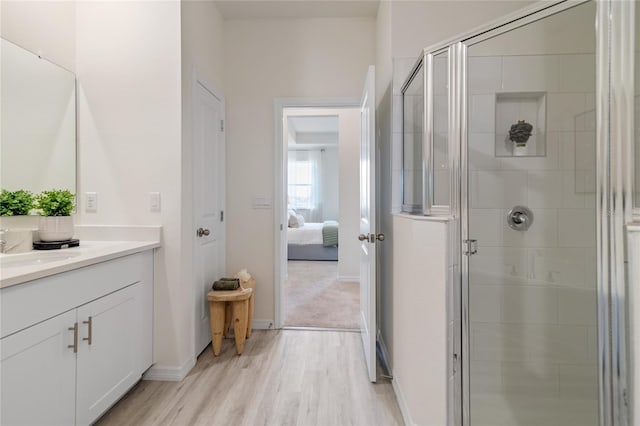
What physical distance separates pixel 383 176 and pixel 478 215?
86 cm

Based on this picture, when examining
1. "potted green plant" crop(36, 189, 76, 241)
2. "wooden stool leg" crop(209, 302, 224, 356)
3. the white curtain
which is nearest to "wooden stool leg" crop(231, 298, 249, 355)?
"wooden stool leg" crop(209, 302, 224, 356)

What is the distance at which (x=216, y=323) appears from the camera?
227cm

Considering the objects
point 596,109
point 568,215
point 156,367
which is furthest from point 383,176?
point 156,367

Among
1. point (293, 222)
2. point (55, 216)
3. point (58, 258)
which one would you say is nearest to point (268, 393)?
point (58, 258)

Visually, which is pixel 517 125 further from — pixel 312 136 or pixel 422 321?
pixel 312 136

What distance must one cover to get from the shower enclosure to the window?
21.1 ft

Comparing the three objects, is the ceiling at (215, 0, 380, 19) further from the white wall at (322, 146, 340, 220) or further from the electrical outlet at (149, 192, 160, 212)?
the white wall at (322, 146, 340, 220)

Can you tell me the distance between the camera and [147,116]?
6.46 ft

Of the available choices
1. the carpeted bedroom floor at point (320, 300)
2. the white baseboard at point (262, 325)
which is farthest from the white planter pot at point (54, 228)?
the carpeted bedroom floor at point (320, 300)

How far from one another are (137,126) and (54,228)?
2.52 feet

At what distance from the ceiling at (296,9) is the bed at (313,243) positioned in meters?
3.63

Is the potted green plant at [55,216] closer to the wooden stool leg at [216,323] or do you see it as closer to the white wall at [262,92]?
the wooden stool leg at [216,323]

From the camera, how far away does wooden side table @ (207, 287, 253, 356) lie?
7.39 feet

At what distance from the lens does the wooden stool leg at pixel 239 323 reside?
90.0 inches
